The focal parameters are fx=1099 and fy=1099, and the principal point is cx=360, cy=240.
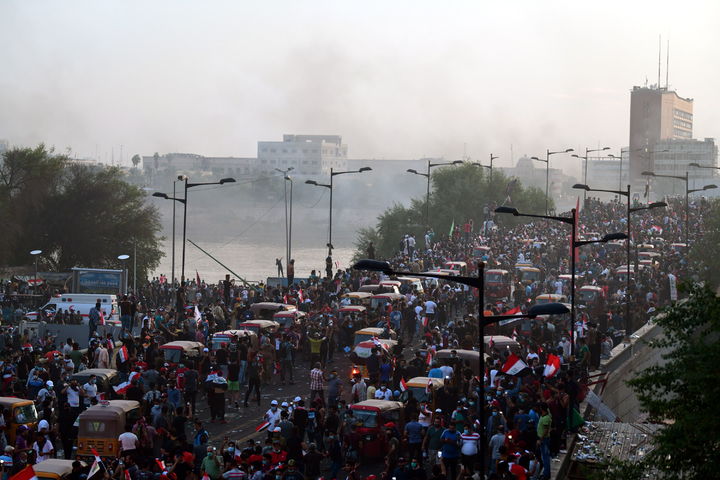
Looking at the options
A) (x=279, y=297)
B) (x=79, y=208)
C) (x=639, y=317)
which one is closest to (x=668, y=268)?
(x=639, y=317)

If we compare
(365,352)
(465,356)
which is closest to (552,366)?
(465,356)

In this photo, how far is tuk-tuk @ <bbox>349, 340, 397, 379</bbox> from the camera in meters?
29.6

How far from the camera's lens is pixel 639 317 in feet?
133

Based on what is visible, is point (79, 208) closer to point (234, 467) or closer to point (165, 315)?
point (165, 315)

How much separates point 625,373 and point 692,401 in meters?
19.1

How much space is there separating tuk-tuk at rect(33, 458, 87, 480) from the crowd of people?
77 centimetres

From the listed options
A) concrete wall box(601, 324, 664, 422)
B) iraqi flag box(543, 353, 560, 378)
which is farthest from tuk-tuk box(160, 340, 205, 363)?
concrete wall box(601, 324, 664, 422)

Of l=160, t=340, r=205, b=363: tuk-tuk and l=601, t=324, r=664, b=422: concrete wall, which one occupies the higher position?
l=160, t=340, r=205, b=363: tuk-tuk

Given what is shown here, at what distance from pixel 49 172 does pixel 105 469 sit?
66.5 metres

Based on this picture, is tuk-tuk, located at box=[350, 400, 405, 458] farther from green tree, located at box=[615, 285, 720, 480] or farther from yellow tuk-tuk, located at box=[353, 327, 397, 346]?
yellow tuk-tuk, located at box=[353, 327, 397, 346]

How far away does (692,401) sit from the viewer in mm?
15273

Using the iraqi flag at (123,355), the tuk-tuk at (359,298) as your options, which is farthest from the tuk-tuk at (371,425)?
the tuk-tuk at (359,298)

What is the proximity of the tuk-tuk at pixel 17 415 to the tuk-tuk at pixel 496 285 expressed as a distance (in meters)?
25.1

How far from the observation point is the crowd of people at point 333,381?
20.3 meters
